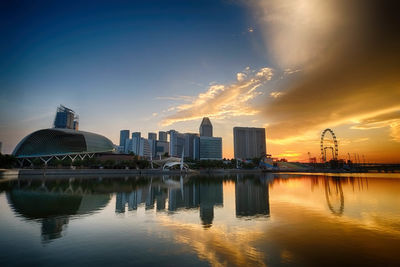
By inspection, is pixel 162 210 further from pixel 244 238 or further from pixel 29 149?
pixel 29 149

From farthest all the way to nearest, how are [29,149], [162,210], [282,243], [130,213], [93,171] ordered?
[29,149], [93,171], [162,210], [130,213], [282,243]

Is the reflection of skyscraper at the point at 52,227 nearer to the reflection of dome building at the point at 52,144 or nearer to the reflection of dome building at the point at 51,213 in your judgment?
the reflection of dome building at the point at 51,213

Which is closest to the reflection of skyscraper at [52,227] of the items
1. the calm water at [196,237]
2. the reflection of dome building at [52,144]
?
the calm water at [196,237]

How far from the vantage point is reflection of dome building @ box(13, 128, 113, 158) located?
439ft

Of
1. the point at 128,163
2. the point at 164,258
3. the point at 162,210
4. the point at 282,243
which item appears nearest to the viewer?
the point at 164,258

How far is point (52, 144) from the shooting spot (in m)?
136

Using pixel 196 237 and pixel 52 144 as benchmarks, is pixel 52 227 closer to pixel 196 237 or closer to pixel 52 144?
pixel 196 237

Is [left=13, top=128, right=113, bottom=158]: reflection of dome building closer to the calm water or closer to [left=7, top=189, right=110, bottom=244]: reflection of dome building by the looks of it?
[left=7, top=189, right=110, bottom=244]: reflection of dome building

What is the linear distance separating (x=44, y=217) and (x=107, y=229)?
7.64 m

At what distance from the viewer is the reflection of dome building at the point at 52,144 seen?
13388cm

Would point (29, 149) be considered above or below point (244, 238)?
above

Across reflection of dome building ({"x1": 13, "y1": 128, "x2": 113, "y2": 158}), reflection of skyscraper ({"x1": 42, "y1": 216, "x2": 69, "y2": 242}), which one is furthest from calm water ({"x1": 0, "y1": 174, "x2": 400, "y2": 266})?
reflection of dome building ({"x1": 13, "y1": 128, "x2": 113, "y2": 158})

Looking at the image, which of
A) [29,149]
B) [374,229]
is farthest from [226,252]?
[29,149]

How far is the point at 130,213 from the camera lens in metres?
21.8
